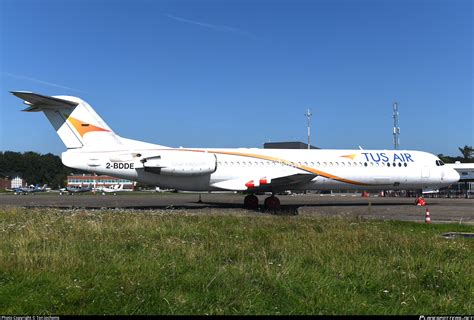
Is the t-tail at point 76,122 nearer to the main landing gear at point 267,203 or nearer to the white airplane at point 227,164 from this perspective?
the white airplane at point 227,164

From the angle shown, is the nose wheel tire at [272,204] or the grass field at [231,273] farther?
the nose wheel tire at [272,204]

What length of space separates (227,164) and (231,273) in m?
16.5

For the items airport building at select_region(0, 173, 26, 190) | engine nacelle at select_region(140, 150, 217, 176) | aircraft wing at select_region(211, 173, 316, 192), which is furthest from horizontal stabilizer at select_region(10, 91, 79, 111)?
airport building at select_region(0, 173, 26, 190)

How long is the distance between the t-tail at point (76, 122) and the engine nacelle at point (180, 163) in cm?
223

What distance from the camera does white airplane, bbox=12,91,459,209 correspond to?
19.5 meters

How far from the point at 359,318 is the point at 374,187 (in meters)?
21.7

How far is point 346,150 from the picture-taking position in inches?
977

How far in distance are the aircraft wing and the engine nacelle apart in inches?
45.4

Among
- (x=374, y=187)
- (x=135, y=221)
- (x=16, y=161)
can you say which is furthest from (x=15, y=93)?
(x=16, y=161)

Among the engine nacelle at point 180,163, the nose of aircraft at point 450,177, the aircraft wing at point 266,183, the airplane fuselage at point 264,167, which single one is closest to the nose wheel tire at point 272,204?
the aircraft wing at point 266,183

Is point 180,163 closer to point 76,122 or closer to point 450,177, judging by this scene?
point 76,122

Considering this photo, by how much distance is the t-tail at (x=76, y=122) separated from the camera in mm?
19078

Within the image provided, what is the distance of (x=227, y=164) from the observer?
72.5 feet

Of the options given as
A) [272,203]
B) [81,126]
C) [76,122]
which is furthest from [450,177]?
[76,122]
